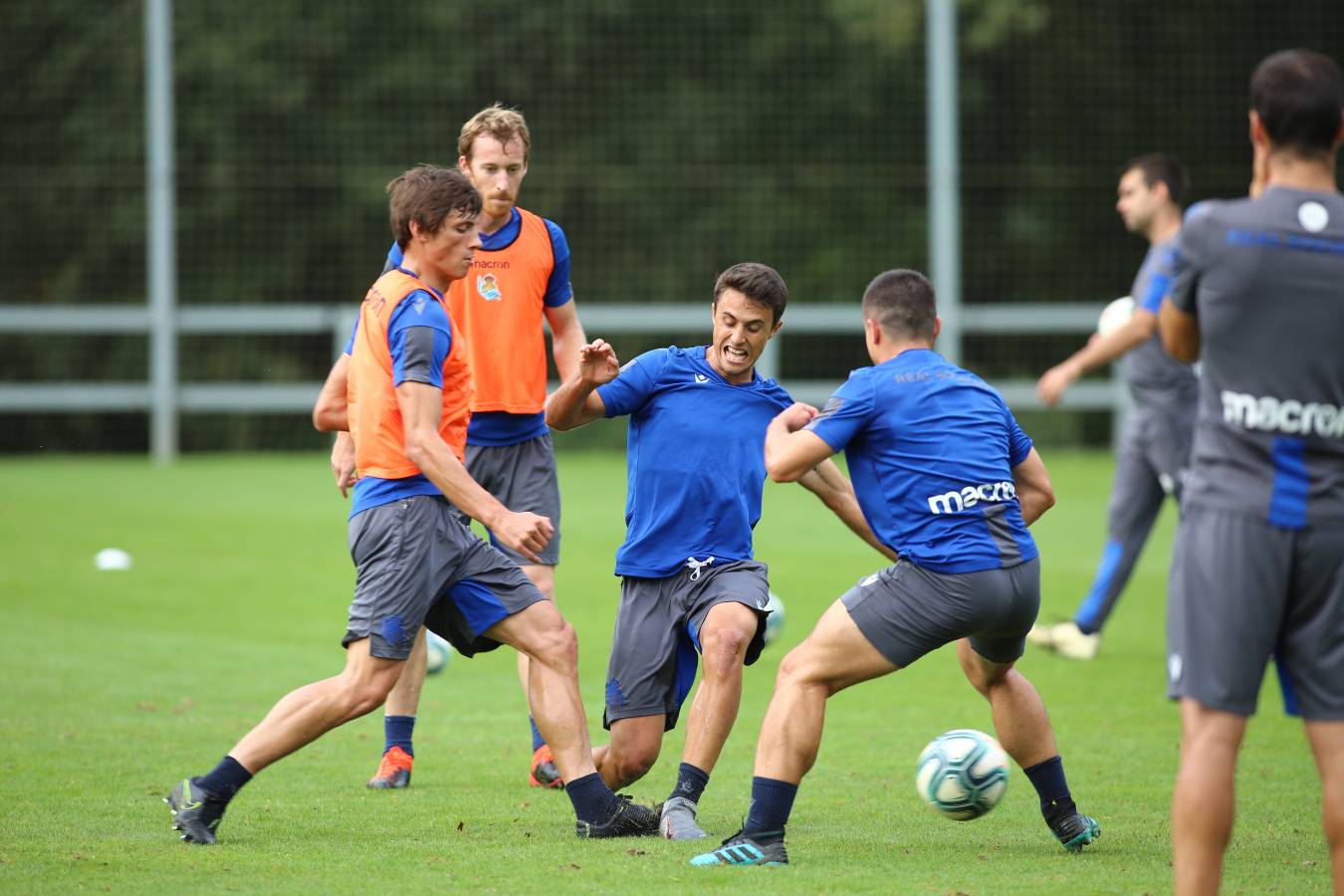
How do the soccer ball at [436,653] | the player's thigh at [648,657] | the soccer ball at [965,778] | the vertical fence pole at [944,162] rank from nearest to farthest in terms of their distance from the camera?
the soccer ball at [965,778]
the player's thigh at [648,657]
the soccer ball at [436,653]
the vertical fence pole at [944,162]

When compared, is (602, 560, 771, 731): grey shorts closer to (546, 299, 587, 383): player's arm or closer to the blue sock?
the blue sock

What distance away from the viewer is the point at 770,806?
504cm

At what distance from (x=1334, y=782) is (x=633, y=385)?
2846 millimetres

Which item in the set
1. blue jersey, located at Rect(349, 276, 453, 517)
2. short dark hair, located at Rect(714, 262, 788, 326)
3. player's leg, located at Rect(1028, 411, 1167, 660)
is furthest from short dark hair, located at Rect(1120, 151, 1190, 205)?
blue jersey, located at Rect(349, 276, 453, 517)

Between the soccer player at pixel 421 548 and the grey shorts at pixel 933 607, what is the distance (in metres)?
1.04

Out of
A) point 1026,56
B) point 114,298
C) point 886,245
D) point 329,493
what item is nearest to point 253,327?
point 114,298

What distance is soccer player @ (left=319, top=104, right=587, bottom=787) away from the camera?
672cm

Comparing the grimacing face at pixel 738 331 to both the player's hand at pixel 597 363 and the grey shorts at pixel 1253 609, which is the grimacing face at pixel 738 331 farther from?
the grey shorts at pixel 1253 609

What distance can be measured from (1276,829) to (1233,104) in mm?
21383

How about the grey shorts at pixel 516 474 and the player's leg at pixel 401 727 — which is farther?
the grey shorts at pixel 516 474

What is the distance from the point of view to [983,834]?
5.77m

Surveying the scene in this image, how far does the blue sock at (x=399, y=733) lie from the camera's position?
6625 millimetres

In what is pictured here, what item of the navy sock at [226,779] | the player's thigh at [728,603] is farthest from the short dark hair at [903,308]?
the navy sock at [226,779]

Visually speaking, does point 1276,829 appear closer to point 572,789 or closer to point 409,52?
point 572,789
